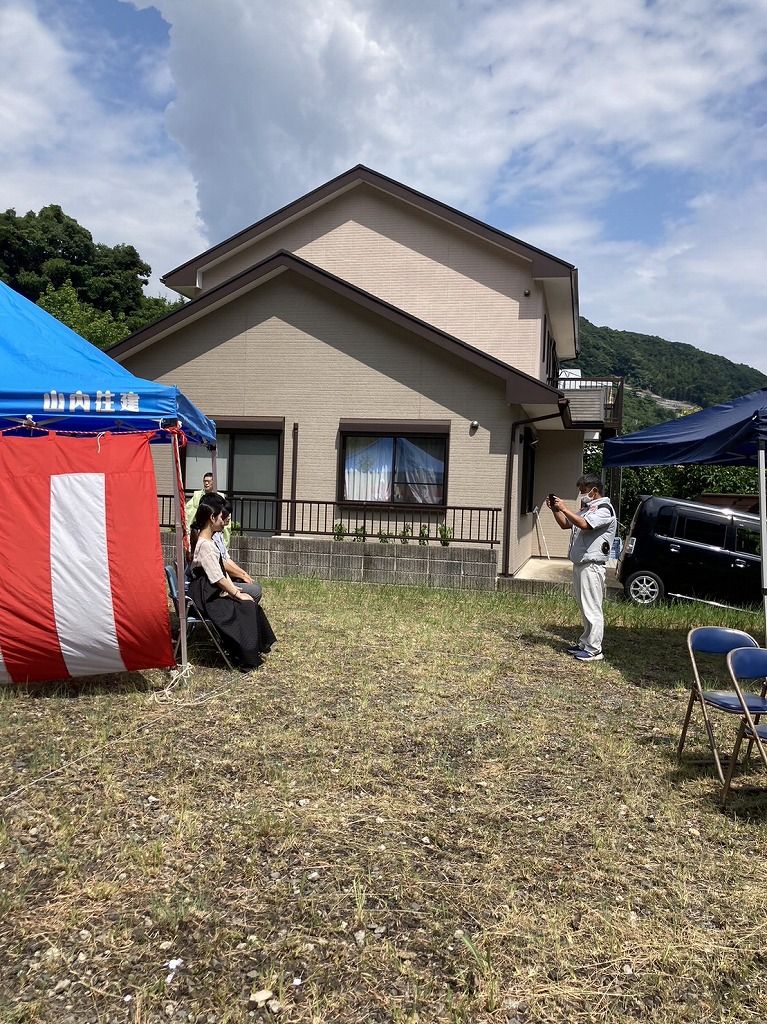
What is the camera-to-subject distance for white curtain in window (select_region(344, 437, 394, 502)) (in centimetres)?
1240

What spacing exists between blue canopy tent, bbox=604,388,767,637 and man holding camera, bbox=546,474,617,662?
488mm

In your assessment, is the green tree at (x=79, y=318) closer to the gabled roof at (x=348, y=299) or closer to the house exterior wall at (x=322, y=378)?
the gabled roof at (x=348, y=299)

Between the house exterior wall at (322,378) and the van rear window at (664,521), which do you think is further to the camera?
the house exterior wall at (322,378)

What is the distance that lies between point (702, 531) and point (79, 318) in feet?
80.5

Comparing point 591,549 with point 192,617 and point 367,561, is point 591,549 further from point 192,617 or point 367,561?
point 367,561

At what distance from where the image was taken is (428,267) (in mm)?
14336

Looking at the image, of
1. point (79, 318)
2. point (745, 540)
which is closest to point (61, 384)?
point (745, 540)

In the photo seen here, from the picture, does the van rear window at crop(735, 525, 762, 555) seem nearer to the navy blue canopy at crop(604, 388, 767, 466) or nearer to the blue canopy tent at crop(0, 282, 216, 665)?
the navy blue canopy at crop(604, 388, 767, 466)

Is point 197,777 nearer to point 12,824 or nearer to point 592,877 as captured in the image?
point 12,824

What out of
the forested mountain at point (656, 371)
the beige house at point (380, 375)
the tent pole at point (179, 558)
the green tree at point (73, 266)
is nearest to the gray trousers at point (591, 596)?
the tent pole at point (179, 558)

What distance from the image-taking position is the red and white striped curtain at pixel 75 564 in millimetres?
5082

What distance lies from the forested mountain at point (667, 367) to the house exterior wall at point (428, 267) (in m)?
48.3

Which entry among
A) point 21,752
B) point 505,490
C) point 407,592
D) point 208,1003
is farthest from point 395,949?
point 505,490

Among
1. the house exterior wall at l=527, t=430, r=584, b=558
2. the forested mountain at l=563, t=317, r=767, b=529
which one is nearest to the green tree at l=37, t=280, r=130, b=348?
the house exterior wall at l=527, t=430, r=584, b=558
